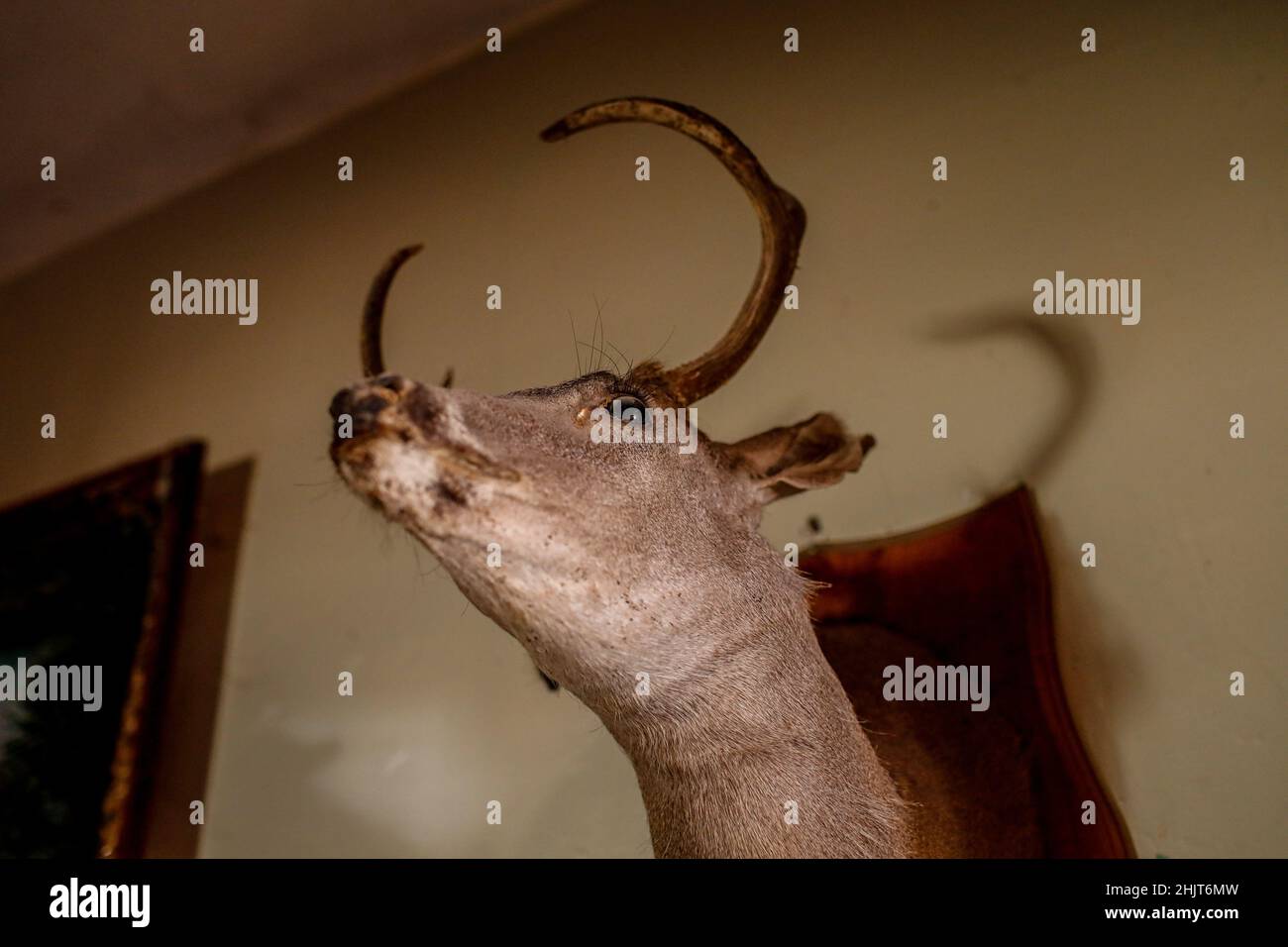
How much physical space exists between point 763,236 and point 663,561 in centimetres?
47

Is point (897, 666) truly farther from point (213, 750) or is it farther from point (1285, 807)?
point (213, 750)

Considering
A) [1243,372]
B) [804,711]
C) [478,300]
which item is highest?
[478,300]

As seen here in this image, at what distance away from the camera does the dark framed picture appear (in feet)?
7.17

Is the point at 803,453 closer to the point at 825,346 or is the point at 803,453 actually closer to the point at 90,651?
the point at 825,346

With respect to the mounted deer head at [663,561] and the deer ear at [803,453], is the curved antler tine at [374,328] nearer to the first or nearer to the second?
the mounted deer head at [663,561]

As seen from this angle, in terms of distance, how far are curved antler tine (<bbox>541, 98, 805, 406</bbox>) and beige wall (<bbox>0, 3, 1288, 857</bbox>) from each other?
1.62 ft

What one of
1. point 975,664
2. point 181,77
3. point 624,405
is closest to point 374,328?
point 624,405

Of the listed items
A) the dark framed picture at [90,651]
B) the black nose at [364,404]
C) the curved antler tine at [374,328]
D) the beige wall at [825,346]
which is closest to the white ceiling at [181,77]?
the beige wall at [825,346]

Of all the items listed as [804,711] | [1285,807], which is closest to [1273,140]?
[1285,807]

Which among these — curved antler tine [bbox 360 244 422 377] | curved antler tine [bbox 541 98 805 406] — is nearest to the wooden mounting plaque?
curved antler tine [bbox 541 98 805 406]

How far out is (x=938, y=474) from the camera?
162cm

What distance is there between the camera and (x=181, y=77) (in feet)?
9.12
